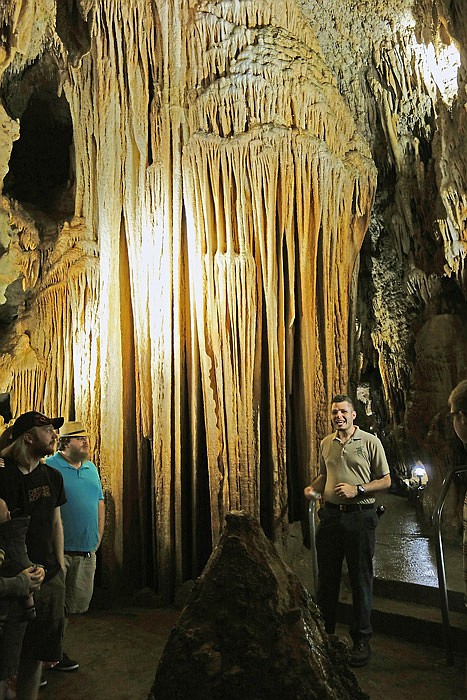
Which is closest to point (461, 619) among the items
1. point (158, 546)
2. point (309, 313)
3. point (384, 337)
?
point (158, 546)

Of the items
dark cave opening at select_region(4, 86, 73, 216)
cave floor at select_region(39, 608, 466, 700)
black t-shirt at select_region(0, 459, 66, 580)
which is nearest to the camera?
black t-shirt at select_region(0, 459, 66, 580)

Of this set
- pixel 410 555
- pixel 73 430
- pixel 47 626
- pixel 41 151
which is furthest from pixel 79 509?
pixel 41 151

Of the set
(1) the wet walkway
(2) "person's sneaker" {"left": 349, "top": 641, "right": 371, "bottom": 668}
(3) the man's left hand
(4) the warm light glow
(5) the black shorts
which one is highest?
(4) the warm light glow

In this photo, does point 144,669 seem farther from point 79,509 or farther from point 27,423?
point 27,423

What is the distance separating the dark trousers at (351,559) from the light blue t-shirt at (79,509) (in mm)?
1409

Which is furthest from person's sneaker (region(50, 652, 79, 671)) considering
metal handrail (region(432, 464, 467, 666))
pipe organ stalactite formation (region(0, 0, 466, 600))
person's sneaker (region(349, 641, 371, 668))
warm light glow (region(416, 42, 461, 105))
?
warm light glow (region(416, 42, 461, 105))

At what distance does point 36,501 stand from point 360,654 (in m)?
1.78

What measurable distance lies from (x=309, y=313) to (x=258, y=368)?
0.65 metres

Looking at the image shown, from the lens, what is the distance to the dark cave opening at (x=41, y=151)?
8188 millimetres

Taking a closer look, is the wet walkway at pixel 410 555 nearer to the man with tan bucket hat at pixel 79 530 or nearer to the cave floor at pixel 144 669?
the cave floor at pixel 144 669

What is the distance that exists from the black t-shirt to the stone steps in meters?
2.06

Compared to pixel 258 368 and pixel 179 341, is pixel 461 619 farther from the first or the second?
pixel 179 341

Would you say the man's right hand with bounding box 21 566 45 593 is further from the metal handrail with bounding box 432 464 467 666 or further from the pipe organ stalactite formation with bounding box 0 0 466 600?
the pipe organ stalactite formation with bounding box 0 0 466 600

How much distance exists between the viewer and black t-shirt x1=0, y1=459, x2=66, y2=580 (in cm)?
229
